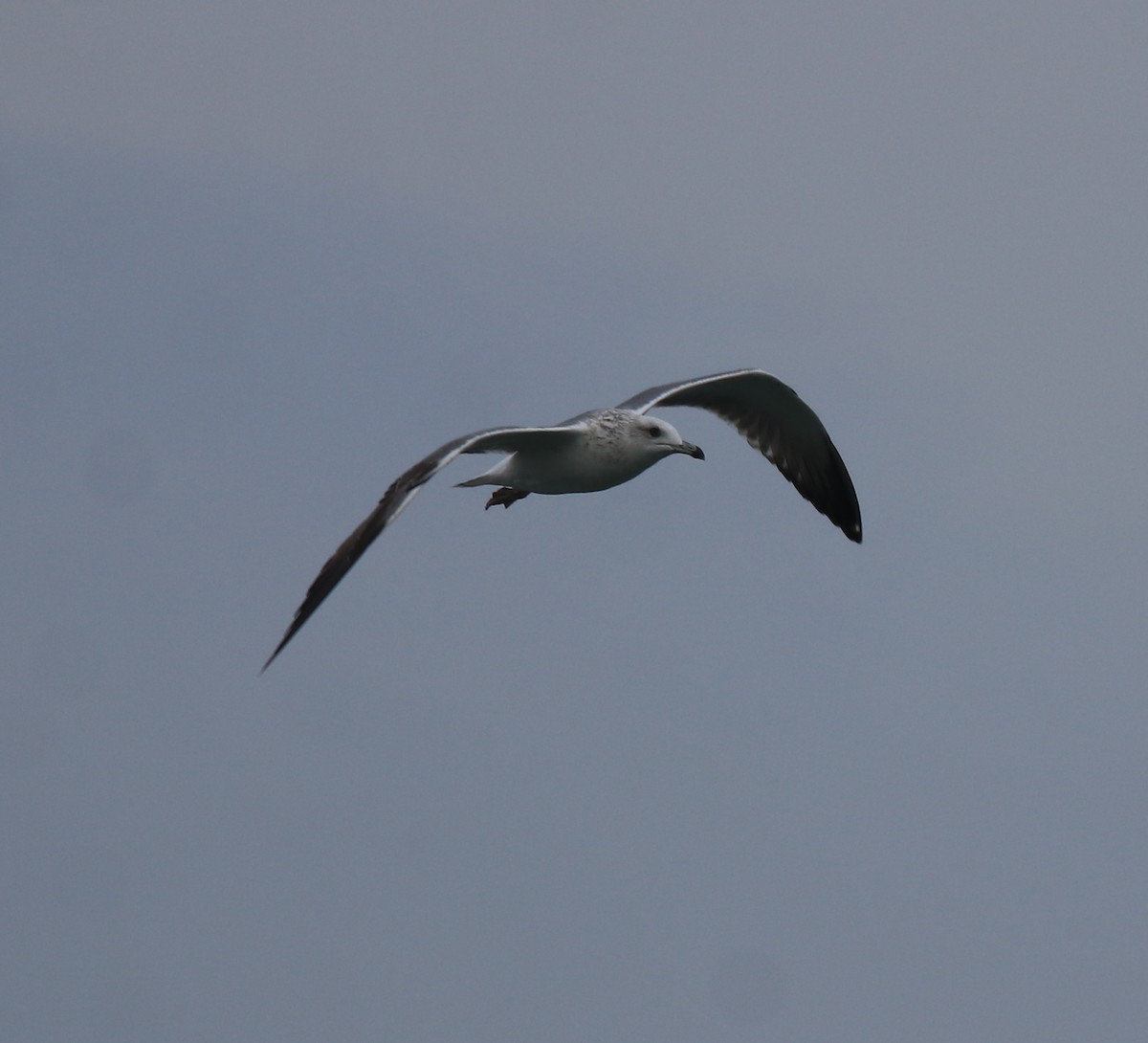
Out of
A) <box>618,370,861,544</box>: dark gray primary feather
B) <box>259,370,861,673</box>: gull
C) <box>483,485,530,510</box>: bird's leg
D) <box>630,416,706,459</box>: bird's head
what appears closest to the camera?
<box>259,370,861,673</box>: gull

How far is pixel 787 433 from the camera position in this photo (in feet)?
76.5

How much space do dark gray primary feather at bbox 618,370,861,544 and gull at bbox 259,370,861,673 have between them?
0.01 meters

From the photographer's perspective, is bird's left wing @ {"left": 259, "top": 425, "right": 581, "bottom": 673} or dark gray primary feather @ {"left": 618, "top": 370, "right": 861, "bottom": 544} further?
dark gray primary feather @ {"left": 618, "top": 370, "right": 861, "bottom": 544}

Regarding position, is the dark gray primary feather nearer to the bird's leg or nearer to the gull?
the gull

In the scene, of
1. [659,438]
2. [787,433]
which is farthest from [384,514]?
[787,433]

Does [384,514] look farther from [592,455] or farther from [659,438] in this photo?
[659,438]

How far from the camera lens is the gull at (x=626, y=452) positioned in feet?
50.4

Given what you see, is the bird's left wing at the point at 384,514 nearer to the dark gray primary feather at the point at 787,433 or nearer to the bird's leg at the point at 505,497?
the bird's leg at the point at 505,497

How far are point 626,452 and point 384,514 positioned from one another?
412cm

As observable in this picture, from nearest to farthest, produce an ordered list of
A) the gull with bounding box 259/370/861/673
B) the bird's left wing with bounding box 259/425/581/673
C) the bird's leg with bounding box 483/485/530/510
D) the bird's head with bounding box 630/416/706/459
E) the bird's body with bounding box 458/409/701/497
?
the bird's left wing with bounding box 259/425/581/673, the gull with bounding box 259/370/861/673, the bird's body with bounding box 458/409/701/497, the bird's head with bounding box 630/416/706/459, the bird's leg with bounding box 483/485/530/510

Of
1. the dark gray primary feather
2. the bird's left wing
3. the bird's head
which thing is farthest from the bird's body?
the dark gray primary feather

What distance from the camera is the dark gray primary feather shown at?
22094mm

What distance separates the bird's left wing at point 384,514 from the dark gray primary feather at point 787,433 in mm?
5015

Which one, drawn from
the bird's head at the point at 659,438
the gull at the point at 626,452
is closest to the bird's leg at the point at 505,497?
the gull at the point at 626,452
